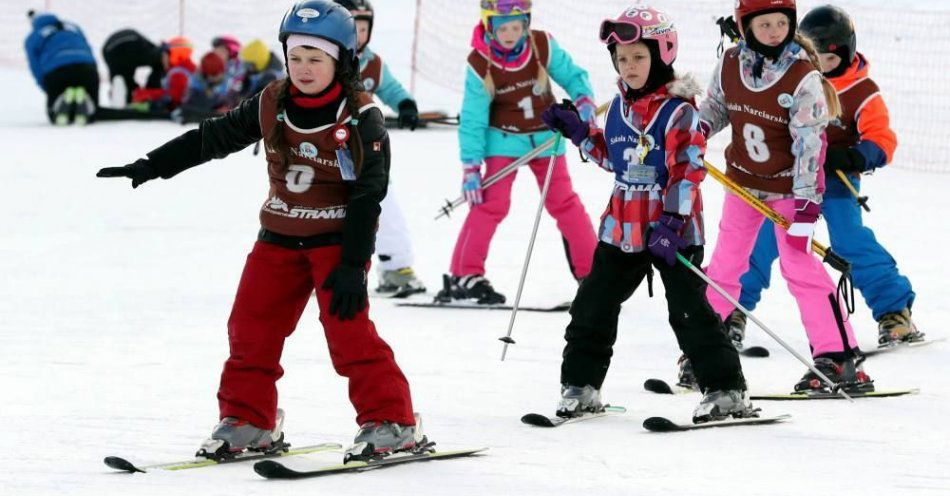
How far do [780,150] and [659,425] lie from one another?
4.57 feet

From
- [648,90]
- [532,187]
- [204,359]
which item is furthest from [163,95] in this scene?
[648,90]

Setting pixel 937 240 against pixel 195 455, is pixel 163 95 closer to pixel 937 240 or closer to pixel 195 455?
pixel 937 240

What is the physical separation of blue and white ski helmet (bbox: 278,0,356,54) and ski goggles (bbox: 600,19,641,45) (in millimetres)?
1109

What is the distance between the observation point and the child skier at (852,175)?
732 cm

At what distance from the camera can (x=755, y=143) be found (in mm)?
6574

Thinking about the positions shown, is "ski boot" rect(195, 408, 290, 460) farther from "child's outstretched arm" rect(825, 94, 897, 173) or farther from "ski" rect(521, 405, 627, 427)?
"child's outstretched arm" rect(825, 94, 897, 173)

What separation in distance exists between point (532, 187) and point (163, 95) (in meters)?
6.84

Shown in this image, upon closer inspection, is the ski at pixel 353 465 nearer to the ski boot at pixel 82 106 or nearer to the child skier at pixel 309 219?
the child skier at pixel 309 219

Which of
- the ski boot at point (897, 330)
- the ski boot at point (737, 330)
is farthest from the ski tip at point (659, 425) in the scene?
the ski boot at point (897, 330)

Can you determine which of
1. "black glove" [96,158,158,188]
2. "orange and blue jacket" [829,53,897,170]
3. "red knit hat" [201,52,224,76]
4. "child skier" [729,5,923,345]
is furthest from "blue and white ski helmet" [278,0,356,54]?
"red knit hat" [201,52,224,76]

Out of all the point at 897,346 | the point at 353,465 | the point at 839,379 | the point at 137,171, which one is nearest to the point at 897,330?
the point at 897,346

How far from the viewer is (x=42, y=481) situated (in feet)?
15.7

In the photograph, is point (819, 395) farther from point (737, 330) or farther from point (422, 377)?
point (422, 377)

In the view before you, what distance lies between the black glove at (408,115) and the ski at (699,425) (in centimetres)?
349
